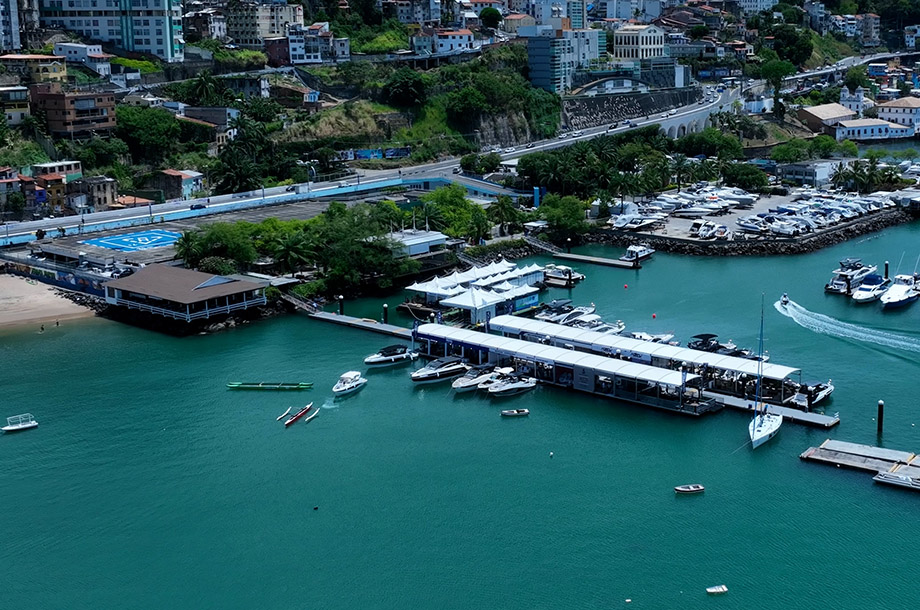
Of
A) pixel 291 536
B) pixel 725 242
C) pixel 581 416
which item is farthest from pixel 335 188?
pixel 291 536

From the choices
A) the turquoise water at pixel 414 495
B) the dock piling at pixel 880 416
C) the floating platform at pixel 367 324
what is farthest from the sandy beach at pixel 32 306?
the dock piling at pixel 880 416

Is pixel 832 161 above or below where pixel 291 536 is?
above

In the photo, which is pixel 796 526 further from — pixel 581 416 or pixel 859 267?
pixel 859 267

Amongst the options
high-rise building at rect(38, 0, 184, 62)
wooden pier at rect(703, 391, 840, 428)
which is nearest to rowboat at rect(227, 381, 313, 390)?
wooden pier at rect(703, 391, 840, 428)

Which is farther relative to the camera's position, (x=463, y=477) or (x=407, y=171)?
(x=407, y=171)

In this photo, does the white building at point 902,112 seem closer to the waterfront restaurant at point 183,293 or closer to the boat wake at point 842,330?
the boat wake at point 842,330

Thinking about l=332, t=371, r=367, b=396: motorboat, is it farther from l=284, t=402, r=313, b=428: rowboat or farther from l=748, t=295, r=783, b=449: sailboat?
l=748, t=295, r=783, b=449: sailboat

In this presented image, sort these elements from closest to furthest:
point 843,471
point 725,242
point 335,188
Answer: point 843,471, point 725,242, point 335,188
